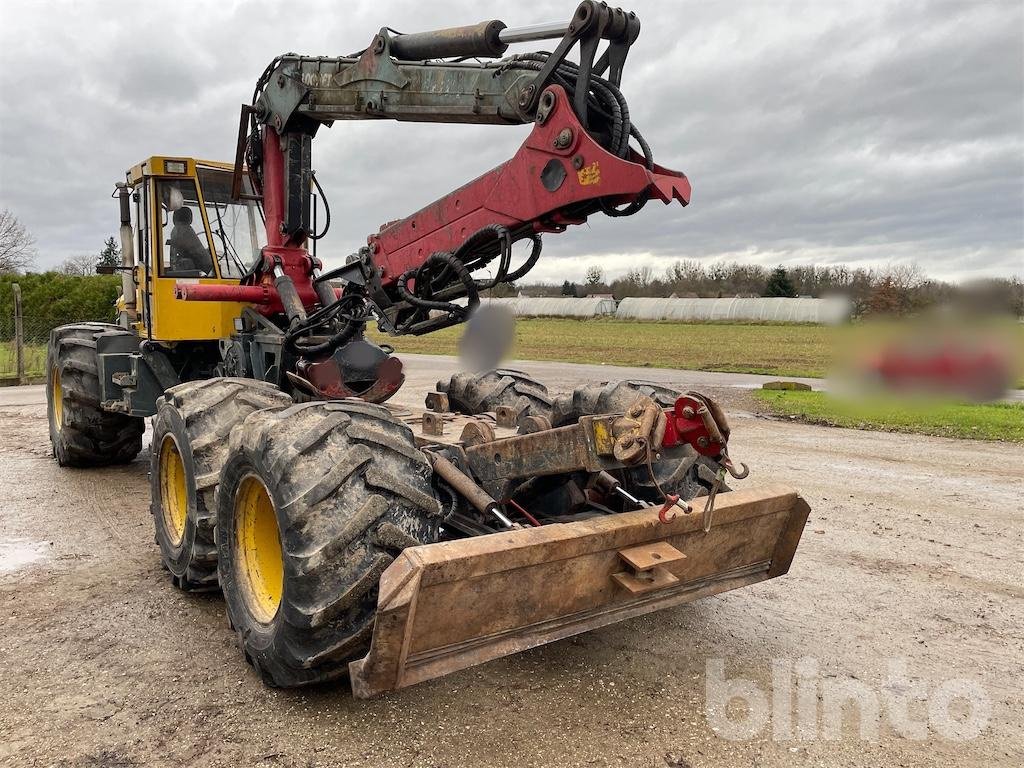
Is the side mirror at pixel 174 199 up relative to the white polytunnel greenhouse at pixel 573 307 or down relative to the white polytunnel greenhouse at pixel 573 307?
up

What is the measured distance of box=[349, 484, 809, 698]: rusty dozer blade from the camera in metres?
3.15

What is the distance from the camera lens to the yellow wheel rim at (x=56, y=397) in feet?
29.2

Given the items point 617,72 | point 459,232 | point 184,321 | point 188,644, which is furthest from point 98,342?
point 617,72

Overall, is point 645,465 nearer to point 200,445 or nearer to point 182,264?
point 200,445

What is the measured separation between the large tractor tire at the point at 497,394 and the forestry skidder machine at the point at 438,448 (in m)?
0.02

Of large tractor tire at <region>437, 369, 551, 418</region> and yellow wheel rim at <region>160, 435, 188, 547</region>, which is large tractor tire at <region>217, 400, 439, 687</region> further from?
large tractor tire at <region>437, 369, 551, 418</region>

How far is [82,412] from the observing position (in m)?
8.45

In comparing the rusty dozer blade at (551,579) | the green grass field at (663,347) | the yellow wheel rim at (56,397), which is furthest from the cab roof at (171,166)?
the green grass field at (663,347)

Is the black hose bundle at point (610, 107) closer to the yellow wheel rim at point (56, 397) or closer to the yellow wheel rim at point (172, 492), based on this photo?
the yellow wheel rim at point (172, 492)

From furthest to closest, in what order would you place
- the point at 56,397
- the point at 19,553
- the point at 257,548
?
1. the point at 56,397
2. the point at 19,553
3. the point at 257,548

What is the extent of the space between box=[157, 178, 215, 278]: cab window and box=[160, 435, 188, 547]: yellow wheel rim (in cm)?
231

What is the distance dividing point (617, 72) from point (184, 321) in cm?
444

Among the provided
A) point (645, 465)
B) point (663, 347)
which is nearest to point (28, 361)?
point (663, 347)

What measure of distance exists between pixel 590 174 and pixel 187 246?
465 centimetres
